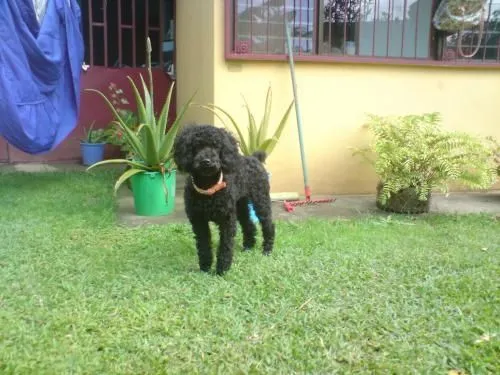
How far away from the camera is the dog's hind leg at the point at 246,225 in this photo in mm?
3851

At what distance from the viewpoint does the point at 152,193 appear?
4.75 metres

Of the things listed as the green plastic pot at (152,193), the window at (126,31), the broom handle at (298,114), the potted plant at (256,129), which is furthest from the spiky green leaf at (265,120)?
the window at (126,31)

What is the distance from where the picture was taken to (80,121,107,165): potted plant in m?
7.27

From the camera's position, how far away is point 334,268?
3.50m

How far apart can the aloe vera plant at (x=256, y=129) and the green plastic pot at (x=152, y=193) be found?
2.51 ft

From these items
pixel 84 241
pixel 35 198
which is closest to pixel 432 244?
pixel 84 241

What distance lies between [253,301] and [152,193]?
6.88 feet

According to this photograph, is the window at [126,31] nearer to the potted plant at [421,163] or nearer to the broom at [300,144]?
the broom at [300,144]

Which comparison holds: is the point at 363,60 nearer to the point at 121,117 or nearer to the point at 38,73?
the point at 121,117

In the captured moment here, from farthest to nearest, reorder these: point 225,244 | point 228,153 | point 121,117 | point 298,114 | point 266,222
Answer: point 121,117, point 298,114, point 266,222, point 225,244, point 228,153

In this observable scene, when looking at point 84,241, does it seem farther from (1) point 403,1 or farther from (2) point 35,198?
(1) point 403,1

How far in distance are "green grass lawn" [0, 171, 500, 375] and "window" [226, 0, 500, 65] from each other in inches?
82.2

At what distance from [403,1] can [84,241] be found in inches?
168

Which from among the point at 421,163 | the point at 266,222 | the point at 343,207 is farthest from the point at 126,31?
A: the point at 266,222
